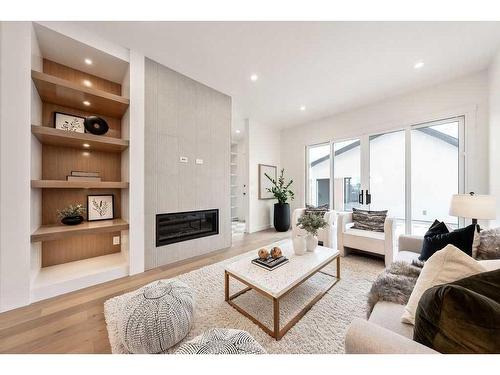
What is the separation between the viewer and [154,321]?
1213 mm

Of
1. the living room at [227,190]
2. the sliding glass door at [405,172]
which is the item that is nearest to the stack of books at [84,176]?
the living room at [227,190]

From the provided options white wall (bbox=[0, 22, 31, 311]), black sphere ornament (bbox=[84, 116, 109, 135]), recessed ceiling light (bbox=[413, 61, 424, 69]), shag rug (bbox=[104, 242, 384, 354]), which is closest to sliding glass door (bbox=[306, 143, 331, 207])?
recessed ceiling light (bbox=[413, 61, 424, 69])

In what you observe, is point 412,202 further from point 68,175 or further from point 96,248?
point 68,175

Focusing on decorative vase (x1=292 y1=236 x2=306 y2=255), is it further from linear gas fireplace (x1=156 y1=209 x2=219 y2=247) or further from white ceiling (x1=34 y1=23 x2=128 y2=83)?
white ceiling (x1=34 y1=23 x2=128 y2=83)

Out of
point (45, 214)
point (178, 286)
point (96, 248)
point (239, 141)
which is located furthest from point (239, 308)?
point (239, 141)

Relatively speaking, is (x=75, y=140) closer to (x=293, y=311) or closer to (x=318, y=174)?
(x=293, y=311)

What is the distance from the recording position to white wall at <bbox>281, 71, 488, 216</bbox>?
2697 mm

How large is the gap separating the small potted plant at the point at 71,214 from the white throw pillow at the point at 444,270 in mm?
3129

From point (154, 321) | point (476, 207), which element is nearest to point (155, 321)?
point (154, 321)

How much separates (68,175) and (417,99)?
5.49 meters

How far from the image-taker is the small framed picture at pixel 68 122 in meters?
2.25

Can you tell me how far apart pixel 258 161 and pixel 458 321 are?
446 centimetres

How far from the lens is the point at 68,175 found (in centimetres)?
235

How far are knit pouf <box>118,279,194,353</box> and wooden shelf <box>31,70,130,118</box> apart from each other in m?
2.28
